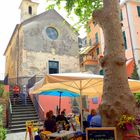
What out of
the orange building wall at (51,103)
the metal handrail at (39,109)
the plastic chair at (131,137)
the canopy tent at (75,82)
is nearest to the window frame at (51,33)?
the orange building wall at (51,103)

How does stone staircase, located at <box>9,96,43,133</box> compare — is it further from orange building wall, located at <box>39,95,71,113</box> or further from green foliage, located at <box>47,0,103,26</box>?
green foliage, located at <box>47,0,103,26</box>

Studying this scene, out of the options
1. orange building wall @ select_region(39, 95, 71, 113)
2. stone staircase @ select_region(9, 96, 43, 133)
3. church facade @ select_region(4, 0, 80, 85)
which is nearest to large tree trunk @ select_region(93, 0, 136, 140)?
stone staircase @ select_region(9, 96, 43, 133)

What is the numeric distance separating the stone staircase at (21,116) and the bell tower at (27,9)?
45.1ft

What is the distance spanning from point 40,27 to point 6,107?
1145 centimetres

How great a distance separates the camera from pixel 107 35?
585 cm

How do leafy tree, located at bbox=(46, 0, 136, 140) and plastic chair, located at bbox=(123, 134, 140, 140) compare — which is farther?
leafy tree, located at bbox=(46, 0, 136, 140)

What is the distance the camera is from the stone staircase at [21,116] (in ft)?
47.1

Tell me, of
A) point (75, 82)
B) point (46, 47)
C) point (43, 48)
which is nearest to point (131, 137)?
point (75, 82)

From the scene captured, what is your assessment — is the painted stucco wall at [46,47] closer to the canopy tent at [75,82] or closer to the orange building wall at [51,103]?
the orange building wall at [51,103]

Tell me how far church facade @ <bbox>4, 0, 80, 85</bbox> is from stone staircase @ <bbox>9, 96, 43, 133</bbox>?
16.1 feet

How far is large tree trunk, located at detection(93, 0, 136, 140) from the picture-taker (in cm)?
505

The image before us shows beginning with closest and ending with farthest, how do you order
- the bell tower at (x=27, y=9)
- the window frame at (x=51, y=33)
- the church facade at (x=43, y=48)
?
the church facade at (x=43, y=48)
the window frame at (x=51, y=33)
the bell tower at (x=27, y=9)

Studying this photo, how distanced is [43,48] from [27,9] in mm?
7730

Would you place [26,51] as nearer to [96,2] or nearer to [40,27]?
[40,27]
